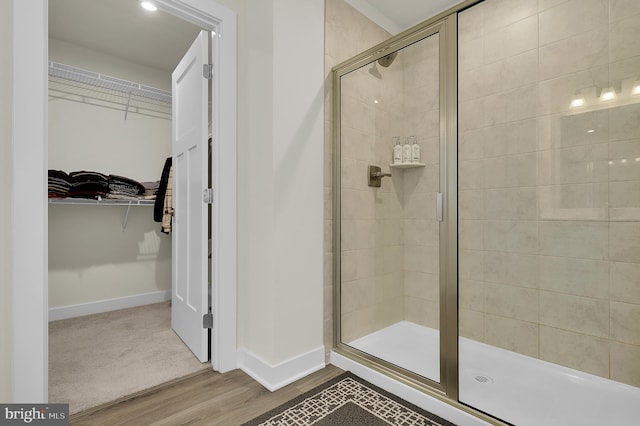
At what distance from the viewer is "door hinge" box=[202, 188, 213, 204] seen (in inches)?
78.4

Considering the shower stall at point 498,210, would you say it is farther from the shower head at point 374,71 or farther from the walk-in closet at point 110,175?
the walk-in closet at point 110,175

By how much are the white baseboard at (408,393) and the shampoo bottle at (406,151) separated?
1.31m

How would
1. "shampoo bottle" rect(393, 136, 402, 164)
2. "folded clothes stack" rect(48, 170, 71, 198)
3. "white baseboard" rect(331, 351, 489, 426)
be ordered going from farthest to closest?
"folded clothes stack" rect(48, 170, 71, 198)
"shampoo bottle" rect(393, 136, 402, 164)
"white baseboard" rect(331, 351, 489, 426)

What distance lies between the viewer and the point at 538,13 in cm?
184

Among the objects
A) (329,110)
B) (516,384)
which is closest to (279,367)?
(516,384)

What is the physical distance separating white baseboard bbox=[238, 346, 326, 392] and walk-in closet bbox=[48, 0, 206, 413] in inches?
17.2

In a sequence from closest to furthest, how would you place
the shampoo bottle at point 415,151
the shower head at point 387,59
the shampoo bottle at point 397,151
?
1. the shower head at point 387,59
2. the shampoo bottle at point 415,151
3. the shampoo bottle at point 397,151

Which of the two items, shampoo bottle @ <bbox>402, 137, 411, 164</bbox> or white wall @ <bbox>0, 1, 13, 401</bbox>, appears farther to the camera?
shampoo bottle @ <bbox>402, 137, 411, 164</bbox>

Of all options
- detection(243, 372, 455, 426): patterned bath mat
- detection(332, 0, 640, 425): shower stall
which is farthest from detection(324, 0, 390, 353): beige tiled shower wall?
detection(243, 372, 455, 426): patterned bath mat

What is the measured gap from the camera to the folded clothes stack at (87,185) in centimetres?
283

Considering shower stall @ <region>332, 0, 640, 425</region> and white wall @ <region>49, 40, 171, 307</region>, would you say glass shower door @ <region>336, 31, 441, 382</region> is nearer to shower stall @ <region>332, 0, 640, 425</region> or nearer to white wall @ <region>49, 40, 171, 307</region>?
shower stall @ <region>332, 0, 640, 425</region>

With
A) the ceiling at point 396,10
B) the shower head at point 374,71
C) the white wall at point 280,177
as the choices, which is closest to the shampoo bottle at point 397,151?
the shower head at point 374,71

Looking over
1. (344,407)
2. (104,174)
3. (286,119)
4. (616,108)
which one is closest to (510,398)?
(344,407)

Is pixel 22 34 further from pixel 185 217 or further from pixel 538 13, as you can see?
pixel 538 13
